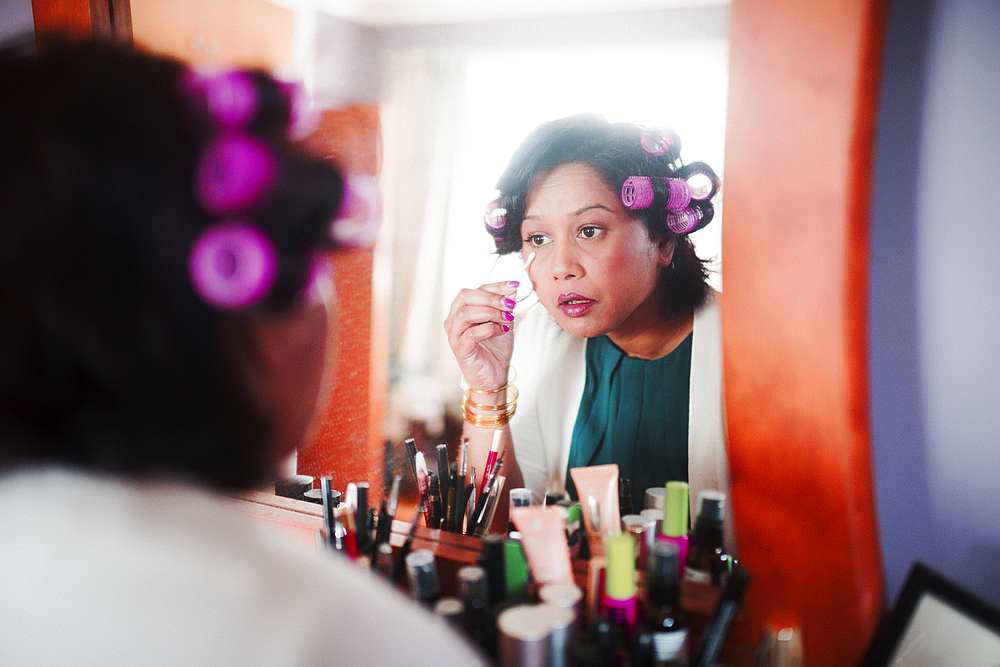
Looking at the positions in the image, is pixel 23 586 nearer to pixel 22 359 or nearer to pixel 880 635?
pixel 22 359

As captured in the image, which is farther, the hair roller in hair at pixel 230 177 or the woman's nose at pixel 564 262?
the woman's nose at pixel 564 262

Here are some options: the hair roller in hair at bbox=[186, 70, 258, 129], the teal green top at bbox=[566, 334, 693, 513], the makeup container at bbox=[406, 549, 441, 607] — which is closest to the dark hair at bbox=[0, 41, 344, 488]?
the hair roller in hair at bbox=[186, 70, 258, 129]

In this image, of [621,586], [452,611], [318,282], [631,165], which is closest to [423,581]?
Result: [452,611]

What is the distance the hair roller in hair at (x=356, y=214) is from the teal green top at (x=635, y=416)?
0.28m

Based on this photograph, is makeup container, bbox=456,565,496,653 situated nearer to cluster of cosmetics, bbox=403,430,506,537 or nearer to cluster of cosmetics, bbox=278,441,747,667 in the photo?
cluster of cosmetics, bbox=278,441,747,667

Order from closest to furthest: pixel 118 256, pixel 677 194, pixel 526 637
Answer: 1. pixel 118 256
2. pixel 526 637
3. pixel 677 194

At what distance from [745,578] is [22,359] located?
0.40m

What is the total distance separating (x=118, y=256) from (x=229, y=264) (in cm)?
4

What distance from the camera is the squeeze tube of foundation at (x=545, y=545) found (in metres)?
0.45

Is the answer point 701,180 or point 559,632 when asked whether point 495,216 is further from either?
point 559,632

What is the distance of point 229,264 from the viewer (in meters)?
0.23

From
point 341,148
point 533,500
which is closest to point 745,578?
point 533,500

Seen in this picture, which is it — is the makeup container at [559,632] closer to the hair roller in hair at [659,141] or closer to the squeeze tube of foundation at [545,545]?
the squeeze tube of foundation at [545,545]

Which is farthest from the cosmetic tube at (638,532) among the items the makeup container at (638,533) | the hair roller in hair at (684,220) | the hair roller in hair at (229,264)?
the hair roller in hair at (229,264)
